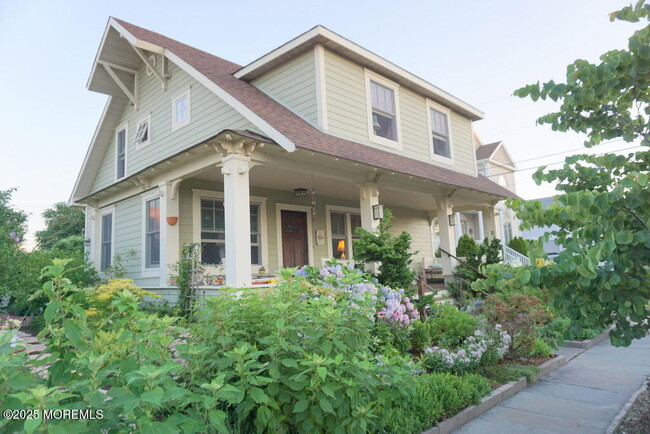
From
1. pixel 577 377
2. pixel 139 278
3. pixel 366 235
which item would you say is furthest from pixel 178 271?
pixel 577 377

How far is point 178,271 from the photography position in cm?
855

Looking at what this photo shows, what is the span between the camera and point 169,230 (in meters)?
8.86

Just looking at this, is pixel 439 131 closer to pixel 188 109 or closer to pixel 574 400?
pixel 188 109

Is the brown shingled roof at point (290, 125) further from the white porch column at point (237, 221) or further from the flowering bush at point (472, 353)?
the flowering bush at point (472, 353)

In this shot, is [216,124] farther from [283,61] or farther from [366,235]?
[366,235]

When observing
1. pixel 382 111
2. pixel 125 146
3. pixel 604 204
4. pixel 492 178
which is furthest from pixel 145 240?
pixel 492 178

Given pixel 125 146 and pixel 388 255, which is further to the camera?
pixel 125 146

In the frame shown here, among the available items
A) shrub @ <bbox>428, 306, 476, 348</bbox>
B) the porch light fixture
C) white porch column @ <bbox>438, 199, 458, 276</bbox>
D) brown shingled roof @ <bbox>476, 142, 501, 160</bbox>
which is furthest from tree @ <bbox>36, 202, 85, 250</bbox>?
shrub @ <bbox>428, 306, 476, 348</bbox>

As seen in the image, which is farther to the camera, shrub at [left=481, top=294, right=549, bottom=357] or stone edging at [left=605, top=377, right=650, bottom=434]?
shrub at [left=481, top=294, right=549, bottom=357]

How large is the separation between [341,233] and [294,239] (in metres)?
1.86

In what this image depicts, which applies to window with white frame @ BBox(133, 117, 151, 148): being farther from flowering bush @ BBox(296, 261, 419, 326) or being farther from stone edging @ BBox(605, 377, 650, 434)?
stone edging @ BBox(605, 377, 650, 434)

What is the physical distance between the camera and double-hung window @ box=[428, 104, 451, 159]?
40.2 feet

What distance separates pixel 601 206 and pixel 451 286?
8.69 m

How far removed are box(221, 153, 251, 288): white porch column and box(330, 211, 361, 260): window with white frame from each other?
511 cm
